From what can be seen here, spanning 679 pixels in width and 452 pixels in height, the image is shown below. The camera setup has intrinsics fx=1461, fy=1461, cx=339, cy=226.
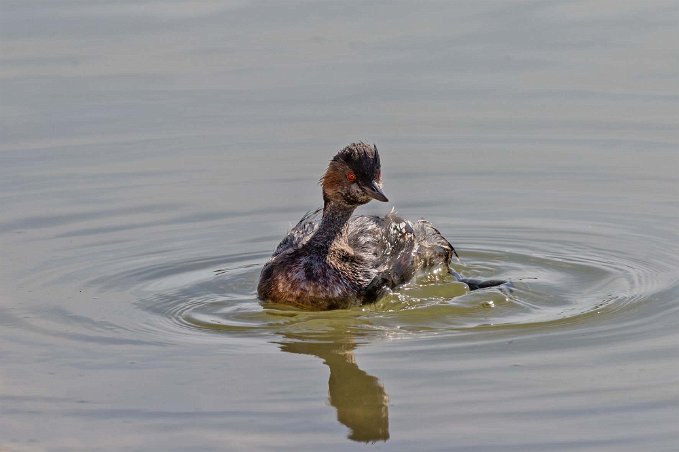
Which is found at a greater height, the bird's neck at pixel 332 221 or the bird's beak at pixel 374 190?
the bird's beak at pixel 374 190

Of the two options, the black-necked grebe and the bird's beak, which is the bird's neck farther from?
the bird's beak

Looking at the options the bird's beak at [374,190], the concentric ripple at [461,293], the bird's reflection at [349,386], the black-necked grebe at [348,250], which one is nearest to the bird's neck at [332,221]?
the black-necked grebe at [348,250]

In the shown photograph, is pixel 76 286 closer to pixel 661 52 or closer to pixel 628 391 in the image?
pixel 628 391

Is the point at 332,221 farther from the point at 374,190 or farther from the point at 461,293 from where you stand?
the point at 461,293

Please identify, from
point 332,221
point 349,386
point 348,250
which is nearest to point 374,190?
point 332,221

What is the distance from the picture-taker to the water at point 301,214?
25.8ft

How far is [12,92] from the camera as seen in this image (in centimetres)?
1480

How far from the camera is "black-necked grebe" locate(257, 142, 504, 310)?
10.5 metres

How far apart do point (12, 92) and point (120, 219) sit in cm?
320

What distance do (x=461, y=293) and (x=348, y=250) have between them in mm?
1045

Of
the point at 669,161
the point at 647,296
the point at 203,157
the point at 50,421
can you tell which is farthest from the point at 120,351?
the point at 669,161

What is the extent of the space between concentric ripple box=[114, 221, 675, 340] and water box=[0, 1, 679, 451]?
3cm

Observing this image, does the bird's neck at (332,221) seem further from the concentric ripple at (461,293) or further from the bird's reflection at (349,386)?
the bird's reflection at (349,386)

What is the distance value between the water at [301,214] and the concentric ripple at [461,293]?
3cm
